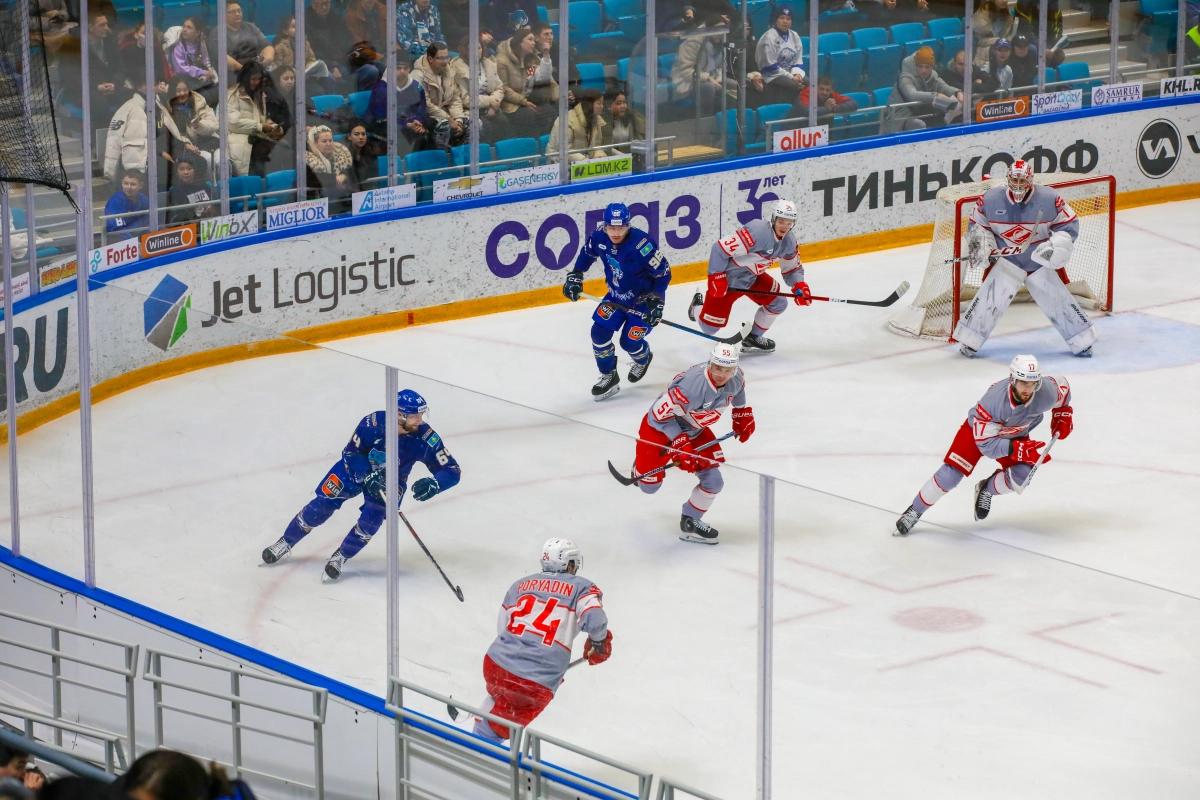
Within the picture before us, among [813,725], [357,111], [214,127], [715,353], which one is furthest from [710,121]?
[813,725]

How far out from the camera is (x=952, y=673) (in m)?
4.26

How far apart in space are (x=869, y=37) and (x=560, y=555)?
7.81m

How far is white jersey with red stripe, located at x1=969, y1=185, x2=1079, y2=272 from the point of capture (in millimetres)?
9836

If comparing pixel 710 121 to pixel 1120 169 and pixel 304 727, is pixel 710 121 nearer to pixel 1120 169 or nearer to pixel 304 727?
pixel 1120 169

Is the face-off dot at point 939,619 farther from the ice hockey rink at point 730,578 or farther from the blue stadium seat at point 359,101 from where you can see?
the blue stadium seat at point 359,101

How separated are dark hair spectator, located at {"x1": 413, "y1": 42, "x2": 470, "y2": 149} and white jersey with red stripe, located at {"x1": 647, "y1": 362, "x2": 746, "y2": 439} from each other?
3.81 m

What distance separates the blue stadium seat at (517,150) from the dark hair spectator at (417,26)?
76cm

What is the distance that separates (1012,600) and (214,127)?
6429 mm

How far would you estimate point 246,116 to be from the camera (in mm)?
9695

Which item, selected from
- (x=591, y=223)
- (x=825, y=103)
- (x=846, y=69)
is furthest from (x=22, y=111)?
(x=846, y=69)

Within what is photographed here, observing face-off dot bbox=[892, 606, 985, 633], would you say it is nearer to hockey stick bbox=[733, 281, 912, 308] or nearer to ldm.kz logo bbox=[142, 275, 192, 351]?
ldm.kz logo bbox=[142, 275, 192, 351]

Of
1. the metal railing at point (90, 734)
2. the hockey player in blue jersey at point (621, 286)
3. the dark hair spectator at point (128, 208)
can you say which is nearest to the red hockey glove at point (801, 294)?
the hockey player in blue jersey at point (621, 286)

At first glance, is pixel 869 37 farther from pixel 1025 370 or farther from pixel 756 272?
pixel 1025 370

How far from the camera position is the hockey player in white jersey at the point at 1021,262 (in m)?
9.84
